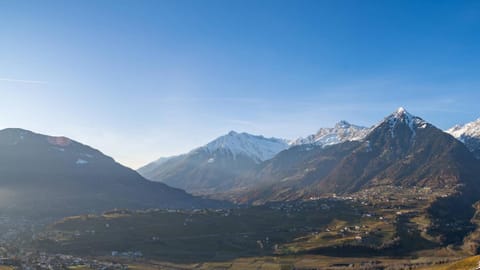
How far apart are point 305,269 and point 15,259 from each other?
113 metres

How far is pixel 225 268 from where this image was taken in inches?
7820

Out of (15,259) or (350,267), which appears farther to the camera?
(350,267)

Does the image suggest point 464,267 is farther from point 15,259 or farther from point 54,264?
point 15,259

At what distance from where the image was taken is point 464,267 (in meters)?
140

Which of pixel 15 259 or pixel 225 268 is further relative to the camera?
pixel 225 268

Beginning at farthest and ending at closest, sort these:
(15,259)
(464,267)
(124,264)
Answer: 1. (124,264)
2. (15,259)
3. (464,267)

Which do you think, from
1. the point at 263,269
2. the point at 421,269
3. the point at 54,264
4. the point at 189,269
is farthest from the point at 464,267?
the point at 54,264

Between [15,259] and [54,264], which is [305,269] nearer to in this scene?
[54,264]

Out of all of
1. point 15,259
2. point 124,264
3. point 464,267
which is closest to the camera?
point 464,267

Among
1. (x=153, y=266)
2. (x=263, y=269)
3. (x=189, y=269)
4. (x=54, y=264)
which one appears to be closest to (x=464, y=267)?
(x=263, y=269)

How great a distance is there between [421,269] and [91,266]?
12465cm

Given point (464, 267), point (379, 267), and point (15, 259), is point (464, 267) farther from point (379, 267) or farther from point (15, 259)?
point (15, 259)

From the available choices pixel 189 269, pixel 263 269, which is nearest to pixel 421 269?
pixel 263 269

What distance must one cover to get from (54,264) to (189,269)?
53.5 m
